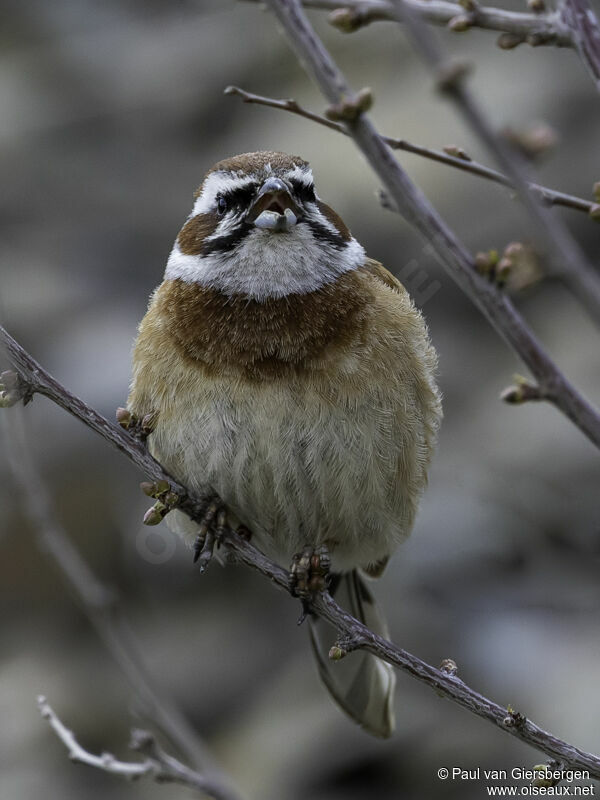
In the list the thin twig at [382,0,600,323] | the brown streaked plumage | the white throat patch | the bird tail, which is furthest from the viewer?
the bird tail

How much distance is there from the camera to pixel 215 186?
4457 mm

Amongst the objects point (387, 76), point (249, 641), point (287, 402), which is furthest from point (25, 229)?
point (287, 402)

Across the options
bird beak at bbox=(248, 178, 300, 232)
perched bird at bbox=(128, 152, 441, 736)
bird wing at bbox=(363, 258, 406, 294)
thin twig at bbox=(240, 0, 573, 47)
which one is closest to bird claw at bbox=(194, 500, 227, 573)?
perched bird at bbox=(128, 152, 441, 736)

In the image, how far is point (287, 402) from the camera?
13.7 ft

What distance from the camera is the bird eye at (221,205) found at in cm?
439

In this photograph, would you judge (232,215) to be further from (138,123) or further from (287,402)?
(138,123)

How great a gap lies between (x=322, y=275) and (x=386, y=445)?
0.79 m

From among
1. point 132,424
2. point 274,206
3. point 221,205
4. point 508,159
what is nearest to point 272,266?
point 274,206

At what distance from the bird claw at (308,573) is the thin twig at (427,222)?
2.01 metres

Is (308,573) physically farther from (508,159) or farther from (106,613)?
(508,159)

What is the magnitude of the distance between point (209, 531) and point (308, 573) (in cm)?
48

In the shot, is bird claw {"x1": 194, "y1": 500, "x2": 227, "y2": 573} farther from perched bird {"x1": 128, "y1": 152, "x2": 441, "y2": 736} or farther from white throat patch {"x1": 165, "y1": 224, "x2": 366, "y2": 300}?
white throat patch {"x1": 165, "y1": 224, "x2": 366, "y2": 300}

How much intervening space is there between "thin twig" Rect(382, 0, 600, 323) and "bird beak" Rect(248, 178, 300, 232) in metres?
2.36

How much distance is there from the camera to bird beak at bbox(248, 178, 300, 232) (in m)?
4.16
